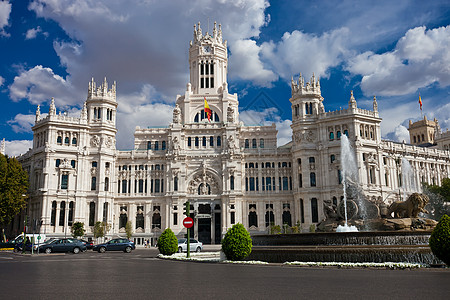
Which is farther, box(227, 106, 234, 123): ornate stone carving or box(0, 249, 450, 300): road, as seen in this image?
box(227, 106, 234, 123): ornate stone carving

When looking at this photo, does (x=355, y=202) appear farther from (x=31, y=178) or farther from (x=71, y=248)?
(x=31, y=178)

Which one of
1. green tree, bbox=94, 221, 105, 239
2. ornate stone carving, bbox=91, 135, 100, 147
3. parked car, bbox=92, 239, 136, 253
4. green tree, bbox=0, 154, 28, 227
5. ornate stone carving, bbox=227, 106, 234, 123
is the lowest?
parked car, bbox=92, 239, 136, 253

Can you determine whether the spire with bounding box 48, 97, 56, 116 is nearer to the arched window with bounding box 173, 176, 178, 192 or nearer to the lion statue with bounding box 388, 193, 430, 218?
the arched window with bounding box 173, 176, 178, 192

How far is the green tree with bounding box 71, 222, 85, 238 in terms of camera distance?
68.6 metres

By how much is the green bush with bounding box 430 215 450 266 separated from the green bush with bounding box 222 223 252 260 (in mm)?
10907

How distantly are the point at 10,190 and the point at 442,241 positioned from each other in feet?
231

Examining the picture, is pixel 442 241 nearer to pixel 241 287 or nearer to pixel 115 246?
pixel 241 287

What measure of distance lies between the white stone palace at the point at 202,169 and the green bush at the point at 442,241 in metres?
52.4

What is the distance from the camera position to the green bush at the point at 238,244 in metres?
26.5

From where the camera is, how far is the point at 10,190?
7131 cm

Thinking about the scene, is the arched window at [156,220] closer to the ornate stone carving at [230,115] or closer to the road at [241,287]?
the ornate stone carving at [230,115]

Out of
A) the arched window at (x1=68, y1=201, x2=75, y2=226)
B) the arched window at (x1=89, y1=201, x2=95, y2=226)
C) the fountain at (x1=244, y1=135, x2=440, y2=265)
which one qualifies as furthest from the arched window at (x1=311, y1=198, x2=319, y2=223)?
the arched window at (x1=68, y1=201, x2=75, y2=226)

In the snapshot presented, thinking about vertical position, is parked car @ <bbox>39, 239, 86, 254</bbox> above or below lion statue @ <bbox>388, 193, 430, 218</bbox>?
below

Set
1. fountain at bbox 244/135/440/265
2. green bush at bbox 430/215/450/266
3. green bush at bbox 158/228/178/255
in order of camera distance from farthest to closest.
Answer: green bush at bbox 158/228/178/255, fountain at bbox 244/135/440/265, green bush at bbox 430/215/450/266
